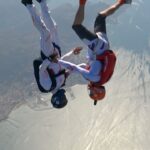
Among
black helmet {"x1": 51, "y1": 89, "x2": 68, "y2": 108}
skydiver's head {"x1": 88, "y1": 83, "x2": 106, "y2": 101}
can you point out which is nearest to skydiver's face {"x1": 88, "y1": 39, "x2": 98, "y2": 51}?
skydiver's head {"x1": 88, "y1": 83, "x2": 106, "y2": 101}

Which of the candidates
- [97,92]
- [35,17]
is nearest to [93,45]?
[97,92]

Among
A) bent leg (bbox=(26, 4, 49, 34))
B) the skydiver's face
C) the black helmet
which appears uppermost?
bent leg (bbox=(26, 4, 49, 34))

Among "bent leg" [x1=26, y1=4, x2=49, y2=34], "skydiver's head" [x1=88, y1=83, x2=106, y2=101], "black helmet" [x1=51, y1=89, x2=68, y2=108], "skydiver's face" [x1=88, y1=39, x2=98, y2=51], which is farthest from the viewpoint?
"black helmet" [x1=51, y1=89, x2=68, y2=108]

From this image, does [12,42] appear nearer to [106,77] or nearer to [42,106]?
[42,106]

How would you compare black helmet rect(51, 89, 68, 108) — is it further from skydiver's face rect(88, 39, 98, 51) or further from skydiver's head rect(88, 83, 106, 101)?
skydiver's face rect(88, 39, 98, 51)

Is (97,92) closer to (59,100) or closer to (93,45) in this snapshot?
(59,100)

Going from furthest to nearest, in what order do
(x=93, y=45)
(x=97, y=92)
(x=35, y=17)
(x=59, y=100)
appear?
(x=59, y=100)
(x=97, y=92)
(x=35, y=17)
(x=93, y=45)

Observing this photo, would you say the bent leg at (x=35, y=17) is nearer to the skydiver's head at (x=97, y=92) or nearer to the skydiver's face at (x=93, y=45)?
the skydiver's face at (x=93, y=45)

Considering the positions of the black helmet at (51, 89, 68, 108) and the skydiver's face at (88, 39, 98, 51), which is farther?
the black helmet at (51, 89, 68, 108)

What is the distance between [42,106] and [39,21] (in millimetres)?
90376

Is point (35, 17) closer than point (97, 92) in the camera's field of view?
Yes

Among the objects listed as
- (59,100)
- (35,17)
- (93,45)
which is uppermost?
(35,17)

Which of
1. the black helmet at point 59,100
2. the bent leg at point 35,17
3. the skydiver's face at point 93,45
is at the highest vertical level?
the bent leg at point 35,17

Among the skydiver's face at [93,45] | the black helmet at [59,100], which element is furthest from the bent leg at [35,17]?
the black helmet at [59,100]
